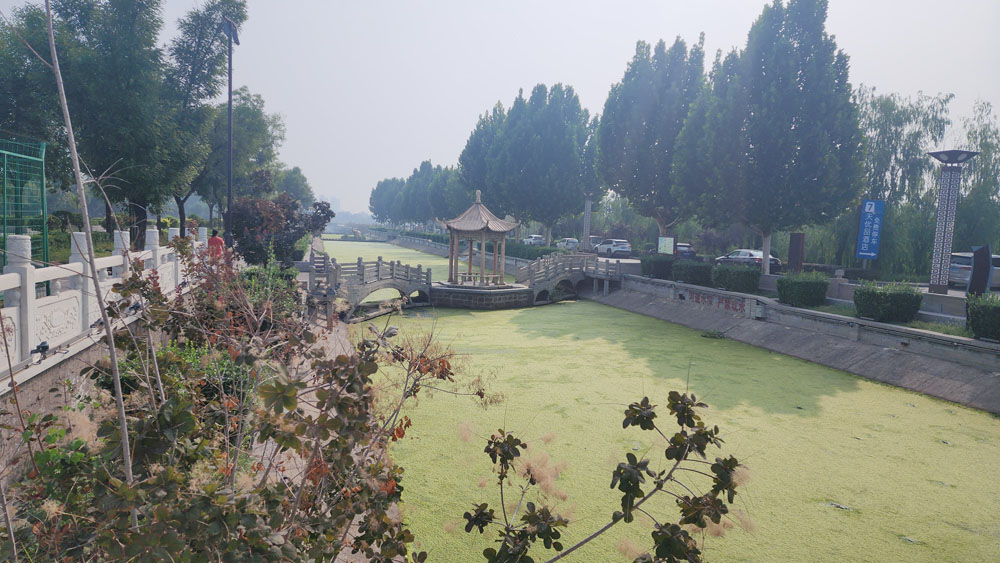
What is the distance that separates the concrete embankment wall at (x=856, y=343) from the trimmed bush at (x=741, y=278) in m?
0.84

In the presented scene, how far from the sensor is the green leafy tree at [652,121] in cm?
2623

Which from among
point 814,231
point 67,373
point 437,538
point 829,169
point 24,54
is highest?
point 24,54

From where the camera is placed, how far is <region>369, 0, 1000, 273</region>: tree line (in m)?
18.5

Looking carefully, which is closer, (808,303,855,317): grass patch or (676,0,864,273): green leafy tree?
(808,303,855,317): grass patch

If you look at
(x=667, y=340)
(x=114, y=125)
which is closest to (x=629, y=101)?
(x=667, y=340)

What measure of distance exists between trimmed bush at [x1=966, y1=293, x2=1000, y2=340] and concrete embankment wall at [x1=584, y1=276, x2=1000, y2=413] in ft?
1.18

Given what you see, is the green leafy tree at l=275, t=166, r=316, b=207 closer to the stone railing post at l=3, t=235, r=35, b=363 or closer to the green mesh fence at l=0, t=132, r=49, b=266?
the green mesh fence at l=0, t=132, r=49, b=266

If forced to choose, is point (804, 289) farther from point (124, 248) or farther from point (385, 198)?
point (385, 198)

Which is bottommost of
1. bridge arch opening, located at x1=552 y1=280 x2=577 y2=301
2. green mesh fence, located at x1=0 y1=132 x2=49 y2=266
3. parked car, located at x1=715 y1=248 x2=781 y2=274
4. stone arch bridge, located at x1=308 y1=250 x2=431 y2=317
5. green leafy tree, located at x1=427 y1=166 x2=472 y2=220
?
bridge arch opening, located at x1=552 y1=280 x2=577 y2=301

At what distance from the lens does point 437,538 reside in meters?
5.39

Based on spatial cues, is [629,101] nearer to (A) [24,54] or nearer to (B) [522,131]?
(B) [522,131]

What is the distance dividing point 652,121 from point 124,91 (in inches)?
820

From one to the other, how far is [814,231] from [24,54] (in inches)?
1200

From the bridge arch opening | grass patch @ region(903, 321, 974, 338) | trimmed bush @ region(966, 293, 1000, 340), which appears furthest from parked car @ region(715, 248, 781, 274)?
trimmed bush @ region(966, 293, 1000, 340)
